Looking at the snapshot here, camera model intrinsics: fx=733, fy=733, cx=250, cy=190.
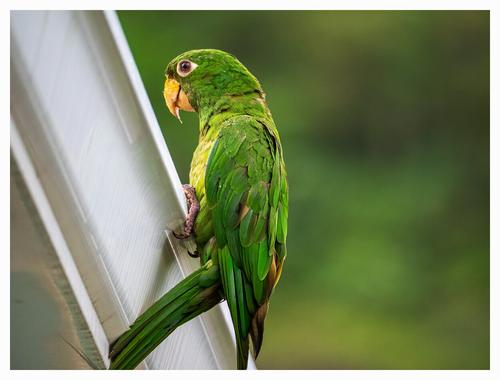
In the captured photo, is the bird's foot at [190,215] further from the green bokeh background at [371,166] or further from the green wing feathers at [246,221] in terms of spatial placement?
the green bokeh background at [371,166]

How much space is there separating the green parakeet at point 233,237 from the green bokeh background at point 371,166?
34 cm

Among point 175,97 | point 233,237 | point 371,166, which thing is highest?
point 175,97

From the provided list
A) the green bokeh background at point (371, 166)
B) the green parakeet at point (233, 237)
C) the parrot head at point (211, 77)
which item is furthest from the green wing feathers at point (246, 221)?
the green bokeh background at point (371, 166)

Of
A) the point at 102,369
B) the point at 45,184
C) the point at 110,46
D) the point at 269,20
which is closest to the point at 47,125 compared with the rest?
the point at 45,184

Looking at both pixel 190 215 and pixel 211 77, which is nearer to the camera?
pixel 190 215

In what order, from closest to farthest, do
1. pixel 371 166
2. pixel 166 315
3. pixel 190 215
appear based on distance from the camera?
pixel 166 315, pixel 190 215, pixel 371 166

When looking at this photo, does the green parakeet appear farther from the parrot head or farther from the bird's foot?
the parrot head

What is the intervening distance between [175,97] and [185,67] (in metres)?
0.09

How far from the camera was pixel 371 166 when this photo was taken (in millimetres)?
2158

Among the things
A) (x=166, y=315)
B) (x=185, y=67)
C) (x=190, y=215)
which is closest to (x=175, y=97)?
(x=185, y=67)

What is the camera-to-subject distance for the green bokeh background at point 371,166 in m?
1.87

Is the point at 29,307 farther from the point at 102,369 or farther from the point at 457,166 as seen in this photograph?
the point at 457,166

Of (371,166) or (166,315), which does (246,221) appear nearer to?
(166,315)

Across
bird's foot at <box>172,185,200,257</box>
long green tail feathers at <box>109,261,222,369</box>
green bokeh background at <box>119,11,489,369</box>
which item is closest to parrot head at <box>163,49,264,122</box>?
green bokeh background at <box>119,11,489,369</box>
